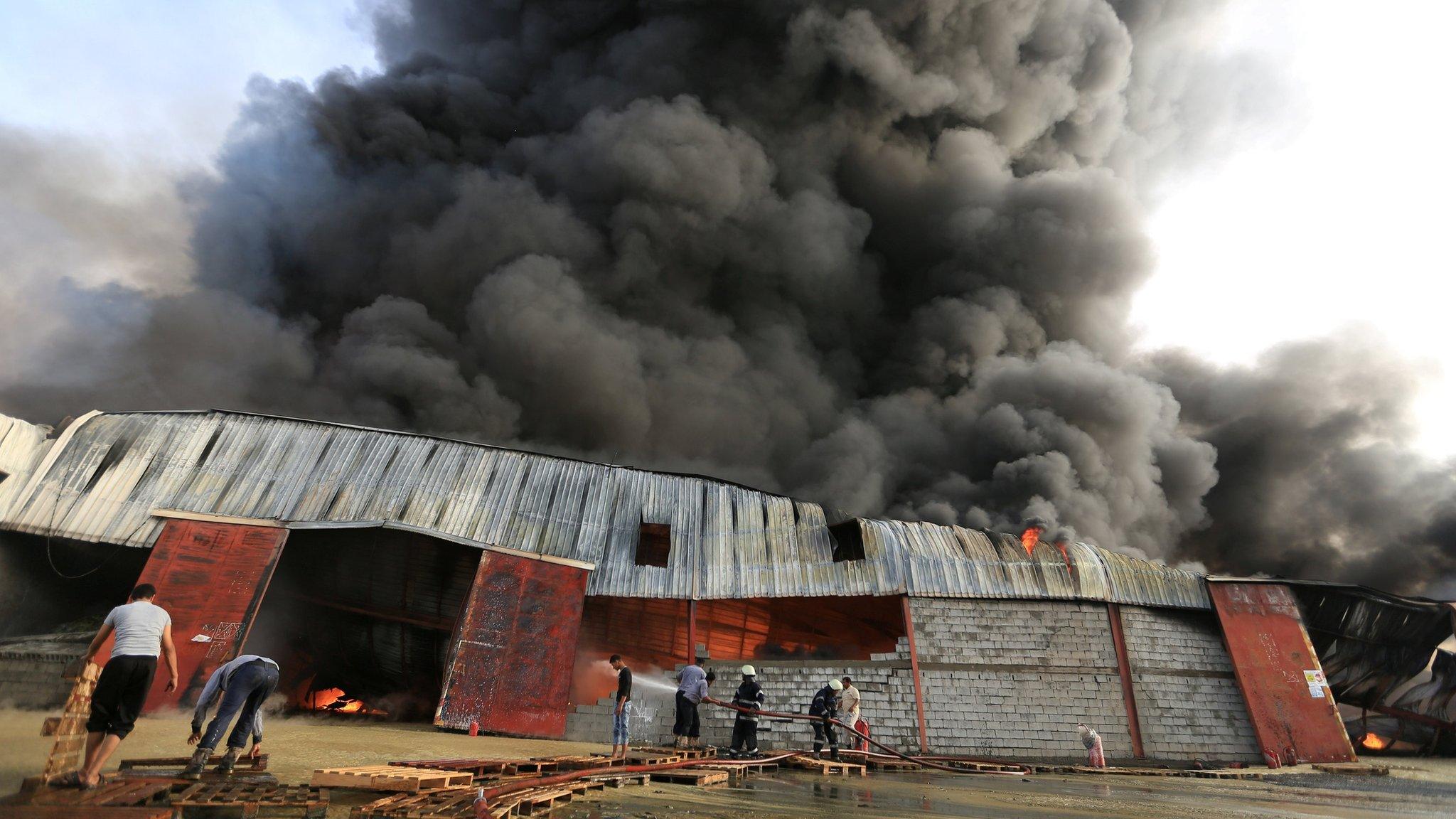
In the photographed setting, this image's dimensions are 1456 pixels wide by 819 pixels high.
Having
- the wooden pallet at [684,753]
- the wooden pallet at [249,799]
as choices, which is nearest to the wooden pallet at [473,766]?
the wooden pallet at [249,799]

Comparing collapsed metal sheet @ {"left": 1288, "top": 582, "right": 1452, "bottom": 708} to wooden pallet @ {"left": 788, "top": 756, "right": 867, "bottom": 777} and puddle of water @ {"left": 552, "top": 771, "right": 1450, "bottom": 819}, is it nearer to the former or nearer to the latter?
puddle of water @ {"left": 552, "top": 771, "right": 1450, "bottom": 819}

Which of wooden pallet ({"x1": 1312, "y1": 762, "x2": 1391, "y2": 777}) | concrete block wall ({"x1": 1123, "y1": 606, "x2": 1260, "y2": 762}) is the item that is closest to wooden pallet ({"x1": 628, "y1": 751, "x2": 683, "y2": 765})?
concrete block wall ({"x1": 1123, "y1": 606, "x2": 1260, "y2": 762})

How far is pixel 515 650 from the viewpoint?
45.0ft

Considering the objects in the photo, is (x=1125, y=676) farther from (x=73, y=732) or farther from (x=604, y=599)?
(x=73, y=732)

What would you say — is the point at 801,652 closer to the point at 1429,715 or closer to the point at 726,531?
the point at 726,531

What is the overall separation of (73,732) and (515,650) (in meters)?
9.59

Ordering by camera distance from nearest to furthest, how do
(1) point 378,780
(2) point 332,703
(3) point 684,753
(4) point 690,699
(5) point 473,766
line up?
(1) point 378,780
(5) point 473,766
(3) point 684,753
(4) point 690,699
(2) point 332,703

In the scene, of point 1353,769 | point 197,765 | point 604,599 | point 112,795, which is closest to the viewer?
point 112,795

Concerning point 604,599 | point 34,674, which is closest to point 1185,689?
point 604,599

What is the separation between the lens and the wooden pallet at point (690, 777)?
7105mm

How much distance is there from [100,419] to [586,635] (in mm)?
11385

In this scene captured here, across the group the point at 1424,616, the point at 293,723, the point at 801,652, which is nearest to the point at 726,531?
the point at 801,652

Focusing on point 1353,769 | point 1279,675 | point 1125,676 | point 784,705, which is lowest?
point 1353,769

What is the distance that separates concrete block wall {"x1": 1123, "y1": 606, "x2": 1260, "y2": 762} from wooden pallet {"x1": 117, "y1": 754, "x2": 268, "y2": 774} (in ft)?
47.7
